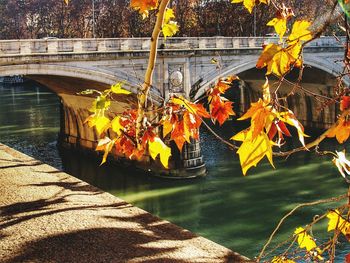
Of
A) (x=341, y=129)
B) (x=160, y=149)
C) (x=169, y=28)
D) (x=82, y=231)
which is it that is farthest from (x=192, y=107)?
(x=82, y=231)

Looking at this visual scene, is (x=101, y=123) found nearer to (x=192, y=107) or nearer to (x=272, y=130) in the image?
(x=192, y=107)

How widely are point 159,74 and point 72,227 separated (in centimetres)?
1216

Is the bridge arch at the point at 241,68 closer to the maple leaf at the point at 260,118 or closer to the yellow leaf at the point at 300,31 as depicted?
the yellow leaf at the point at 300,31

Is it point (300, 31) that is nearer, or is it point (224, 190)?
point (300, 31)

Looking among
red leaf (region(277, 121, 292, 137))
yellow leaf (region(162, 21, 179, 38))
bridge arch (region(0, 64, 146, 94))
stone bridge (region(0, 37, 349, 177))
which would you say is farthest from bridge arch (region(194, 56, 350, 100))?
red leaf (region(277, 121, 292, 137))

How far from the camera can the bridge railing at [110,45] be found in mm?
16781

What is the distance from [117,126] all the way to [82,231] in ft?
22.8

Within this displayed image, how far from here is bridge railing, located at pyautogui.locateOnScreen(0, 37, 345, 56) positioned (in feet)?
55.1

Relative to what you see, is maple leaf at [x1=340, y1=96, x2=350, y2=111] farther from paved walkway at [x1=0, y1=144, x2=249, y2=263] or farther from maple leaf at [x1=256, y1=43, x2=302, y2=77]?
paved walkway at [x1=0, y1=144, x2=249, y2=263]

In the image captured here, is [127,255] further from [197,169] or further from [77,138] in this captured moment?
[77,138]

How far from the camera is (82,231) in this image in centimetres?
873

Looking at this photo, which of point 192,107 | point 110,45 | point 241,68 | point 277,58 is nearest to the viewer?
point 277,58

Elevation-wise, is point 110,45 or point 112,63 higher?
point 110,45

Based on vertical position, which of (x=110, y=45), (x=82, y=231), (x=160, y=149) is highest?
(x=110, y=45)
